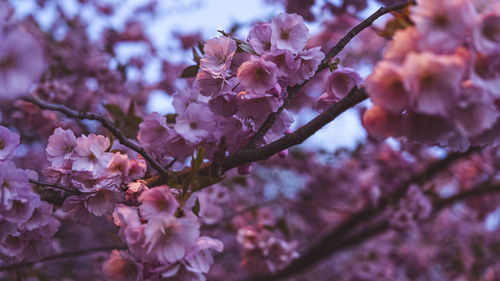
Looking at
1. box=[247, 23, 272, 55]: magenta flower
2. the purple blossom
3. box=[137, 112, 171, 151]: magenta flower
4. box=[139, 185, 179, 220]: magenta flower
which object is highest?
the purple blossom

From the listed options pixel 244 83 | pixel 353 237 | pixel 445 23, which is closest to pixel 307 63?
pixel 244 83

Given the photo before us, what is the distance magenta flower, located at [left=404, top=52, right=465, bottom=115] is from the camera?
0.66 meters

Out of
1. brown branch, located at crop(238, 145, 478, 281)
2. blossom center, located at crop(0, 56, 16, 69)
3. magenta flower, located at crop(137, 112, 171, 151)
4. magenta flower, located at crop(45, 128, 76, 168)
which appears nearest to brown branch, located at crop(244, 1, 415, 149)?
magenta flower, located at crop(137, 112, 171, 151)

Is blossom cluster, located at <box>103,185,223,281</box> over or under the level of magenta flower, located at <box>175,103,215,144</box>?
under

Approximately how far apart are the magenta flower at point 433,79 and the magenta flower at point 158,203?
1.88 feet

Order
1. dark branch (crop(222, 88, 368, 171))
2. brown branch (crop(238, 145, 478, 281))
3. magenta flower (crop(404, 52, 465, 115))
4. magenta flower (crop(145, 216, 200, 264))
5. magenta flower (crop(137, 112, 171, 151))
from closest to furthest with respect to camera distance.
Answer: magenta flower (crop(404, 52, 465, 115))
magenta flower (crop(145, 216, 200, 264))
dark branch (crop(222, 88, 368, 171))
magenta flower (crop(137, 112, 171, 151))
brown branch (crop(238, 145, 478, 281))

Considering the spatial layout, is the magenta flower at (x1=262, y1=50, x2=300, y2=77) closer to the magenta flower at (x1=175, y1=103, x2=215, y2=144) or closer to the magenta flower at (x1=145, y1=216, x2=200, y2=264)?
the magenta flower at (x1=175, y1=103, x2=215, y2=144)

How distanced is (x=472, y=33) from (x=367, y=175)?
11.7 feet

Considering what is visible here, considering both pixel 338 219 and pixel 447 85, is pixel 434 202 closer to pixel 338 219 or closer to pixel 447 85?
pixel 338 219

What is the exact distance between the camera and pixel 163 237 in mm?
924

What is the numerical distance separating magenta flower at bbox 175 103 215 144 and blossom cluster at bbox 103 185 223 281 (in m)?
0.22

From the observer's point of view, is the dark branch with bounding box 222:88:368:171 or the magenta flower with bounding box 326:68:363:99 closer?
the dark branch with bounding box 222:88:368:171

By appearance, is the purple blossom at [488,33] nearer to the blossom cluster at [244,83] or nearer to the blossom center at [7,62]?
the blossom cluster at [244,83]

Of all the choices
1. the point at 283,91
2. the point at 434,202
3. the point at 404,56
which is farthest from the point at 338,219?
the point at 404,56
